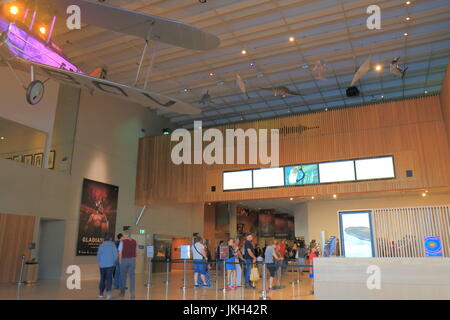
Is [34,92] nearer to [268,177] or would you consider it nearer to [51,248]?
[51,248]

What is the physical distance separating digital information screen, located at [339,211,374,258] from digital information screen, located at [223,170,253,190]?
7.02 m

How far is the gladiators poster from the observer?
573 inches

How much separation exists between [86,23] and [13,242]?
8.52 m

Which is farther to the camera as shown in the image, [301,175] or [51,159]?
[51,159]

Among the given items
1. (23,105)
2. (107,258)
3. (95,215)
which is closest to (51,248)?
(95,215)

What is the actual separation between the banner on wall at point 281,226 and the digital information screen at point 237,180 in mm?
13641

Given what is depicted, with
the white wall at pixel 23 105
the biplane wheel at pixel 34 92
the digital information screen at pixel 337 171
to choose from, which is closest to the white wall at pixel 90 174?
the white wall at pixel 23 105

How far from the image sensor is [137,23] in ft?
27.1

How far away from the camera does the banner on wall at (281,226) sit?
28.1 m

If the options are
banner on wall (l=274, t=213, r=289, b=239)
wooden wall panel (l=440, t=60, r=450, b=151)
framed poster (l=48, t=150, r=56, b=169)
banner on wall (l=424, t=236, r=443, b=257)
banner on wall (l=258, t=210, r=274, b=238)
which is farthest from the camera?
banner on wall (l=274, t=213, r=289, b=239)

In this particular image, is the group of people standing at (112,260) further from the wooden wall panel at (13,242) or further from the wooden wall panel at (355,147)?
the wooden wall panel at (355,147)

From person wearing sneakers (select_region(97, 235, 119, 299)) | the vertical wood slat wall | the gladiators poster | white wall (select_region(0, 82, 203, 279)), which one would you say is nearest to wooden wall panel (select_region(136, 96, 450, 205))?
white wall (select_region(0, 82, 203, 279))

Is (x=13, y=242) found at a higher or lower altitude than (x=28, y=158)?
lower

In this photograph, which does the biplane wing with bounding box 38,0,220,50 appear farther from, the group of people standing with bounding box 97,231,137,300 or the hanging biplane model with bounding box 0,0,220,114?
the group of people standing with bounding box 97,231,137,300
